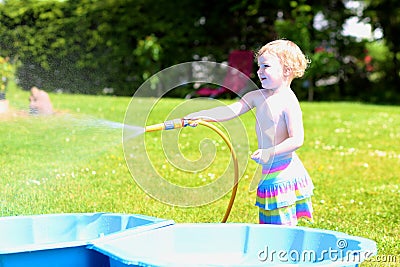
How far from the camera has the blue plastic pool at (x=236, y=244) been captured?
263 cm

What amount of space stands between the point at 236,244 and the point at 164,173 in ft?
7.55

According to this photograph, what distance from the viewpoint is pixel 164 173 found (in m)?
5.11

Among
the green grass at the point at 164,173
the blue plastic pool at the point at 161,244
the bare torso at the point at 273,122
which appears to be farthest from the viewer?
the green grass at the point at 164,173

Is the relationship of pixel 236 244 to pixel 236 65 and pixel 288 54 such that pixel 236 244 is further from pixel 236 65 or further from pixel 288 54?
pixel 236 65

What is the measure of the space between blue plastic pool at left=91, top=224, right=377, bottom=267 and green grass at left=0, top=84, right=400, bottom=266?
1.34ft

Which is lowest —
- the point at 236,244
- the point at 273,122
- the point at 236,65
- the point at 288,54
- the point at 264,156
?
the point at 236,244

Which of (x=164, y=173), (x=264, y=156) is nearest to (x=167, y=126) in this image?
(x=264, y=156)

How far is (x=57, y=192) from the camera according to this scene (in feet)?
14.2

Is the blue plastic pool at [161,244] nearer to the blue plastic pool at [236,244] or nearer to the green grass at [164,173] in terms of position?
the blue plastic pool at [236,244]

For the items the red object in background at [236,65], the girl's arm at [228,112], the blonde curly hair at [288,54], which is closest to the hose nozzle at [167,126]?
the girl's arm at [228,112]

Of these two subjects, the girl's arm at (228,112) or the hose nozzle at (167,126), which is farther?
the girl's arm at (228,112)

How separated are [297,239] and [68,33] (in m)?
11.4

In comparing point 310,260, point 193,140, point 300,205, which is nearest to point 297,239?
point 310,260

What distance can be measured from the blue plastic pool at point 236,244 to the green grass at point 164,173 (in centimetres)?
41
